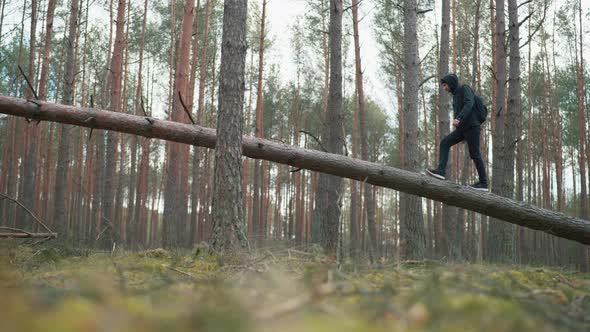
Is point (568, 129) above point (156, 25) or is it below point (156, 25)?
below

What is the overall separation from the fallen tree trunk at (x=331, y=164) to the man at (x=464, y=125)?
47cm

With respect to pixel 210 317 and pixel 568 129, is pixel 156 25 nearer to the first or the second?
pixel 568 129

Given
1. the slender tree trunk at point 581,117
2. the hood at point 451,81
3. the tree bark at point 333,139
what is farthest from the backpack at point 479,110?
the slender tree trunk at point 581,117

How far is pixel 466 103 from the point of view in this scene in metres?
6.81

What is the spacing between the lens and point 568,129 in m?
29.1

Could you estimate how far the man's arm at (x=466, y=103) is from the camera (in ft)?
22.1

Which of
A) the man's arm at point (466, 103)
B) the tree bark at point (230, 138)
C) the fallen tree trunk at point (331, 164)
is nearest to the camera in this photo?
the tree bark at point (230, 138)

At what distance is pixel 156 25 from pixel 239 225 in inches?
986

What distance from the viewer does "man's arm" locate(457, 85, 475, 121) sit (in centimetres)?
674

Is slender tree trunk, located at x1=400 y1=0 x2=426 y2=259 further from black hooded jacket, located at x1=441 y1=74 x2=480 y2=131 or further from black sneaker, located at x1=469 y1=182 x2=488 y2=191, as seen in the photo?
black hooded jacket, located at x1=441 y1=74 x2=480 y2=131

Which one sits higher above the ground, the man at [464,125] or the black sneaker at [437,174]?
the man at [464,125]

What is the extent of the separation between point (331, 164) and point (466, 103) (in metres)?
2.31

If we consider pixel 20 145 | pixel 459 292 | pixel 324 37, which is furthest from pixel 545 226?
pixel 20 145

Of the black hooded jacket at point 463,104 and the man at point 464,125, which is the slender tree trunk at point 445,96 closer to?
the man at point 464,125
